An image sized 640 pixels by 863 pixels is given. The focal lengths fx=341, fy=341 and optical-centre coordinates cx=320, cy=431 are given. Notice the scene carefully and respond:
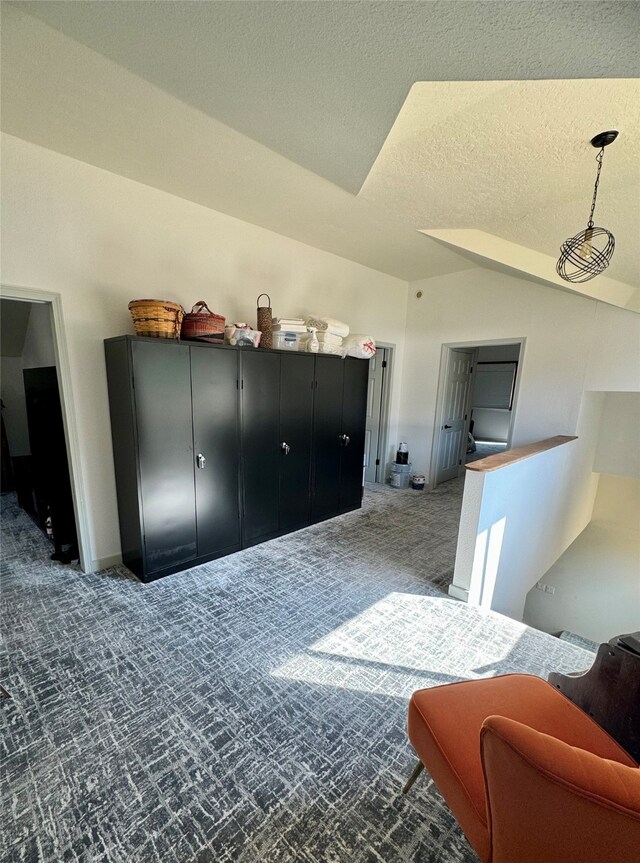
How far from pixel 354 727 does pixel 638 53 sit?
9.28 ft

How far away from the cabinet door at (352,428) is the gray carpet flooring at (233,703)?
3.74 feet

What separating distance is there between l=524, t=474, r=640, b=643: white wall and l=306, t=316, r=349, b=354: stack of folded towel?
4012mm

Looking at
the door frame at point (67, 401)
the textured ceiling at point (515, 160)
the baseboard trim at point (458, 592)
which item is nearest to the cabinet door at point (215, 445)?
the door frame at point (67, 401)

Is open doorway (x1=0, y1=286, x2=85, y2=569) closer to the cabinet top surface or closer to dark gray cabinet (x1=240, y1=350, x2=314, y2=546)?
the cabinet top surface

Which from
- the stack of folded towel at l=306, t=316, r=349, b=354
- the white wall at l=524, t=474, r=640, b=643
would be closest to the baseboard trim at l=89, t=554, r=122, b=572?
the stack of folded towel at l=306, t=316, r=349, b=354

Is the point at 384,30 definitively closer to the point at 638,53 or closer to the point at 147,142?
the point at 638,53

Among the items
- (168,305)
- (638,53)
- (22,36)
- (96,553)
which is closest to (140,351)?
(168,305)

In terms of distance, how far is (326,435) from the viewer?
11.7 ft

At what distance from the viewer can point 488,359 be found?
912cm

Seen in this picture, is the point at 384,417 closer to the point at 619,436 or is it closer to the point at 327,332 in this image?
the point at 327,332

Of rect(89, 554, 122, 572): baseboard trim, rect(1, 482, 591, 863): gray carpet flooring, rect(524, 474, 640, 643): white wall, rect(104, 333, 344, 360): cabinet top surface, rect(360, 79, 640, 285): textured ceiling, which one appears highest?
rect(360, 79, 640, 285): textured ceiling

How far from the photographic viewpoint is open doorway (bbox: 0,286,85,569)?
2.55 metres

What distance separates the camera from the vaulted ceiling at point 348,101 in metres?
1.21

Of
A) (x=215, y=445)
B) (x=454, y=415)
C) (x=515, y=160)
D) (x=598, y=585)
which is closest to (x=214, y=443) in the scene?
(x=215, y=445)
